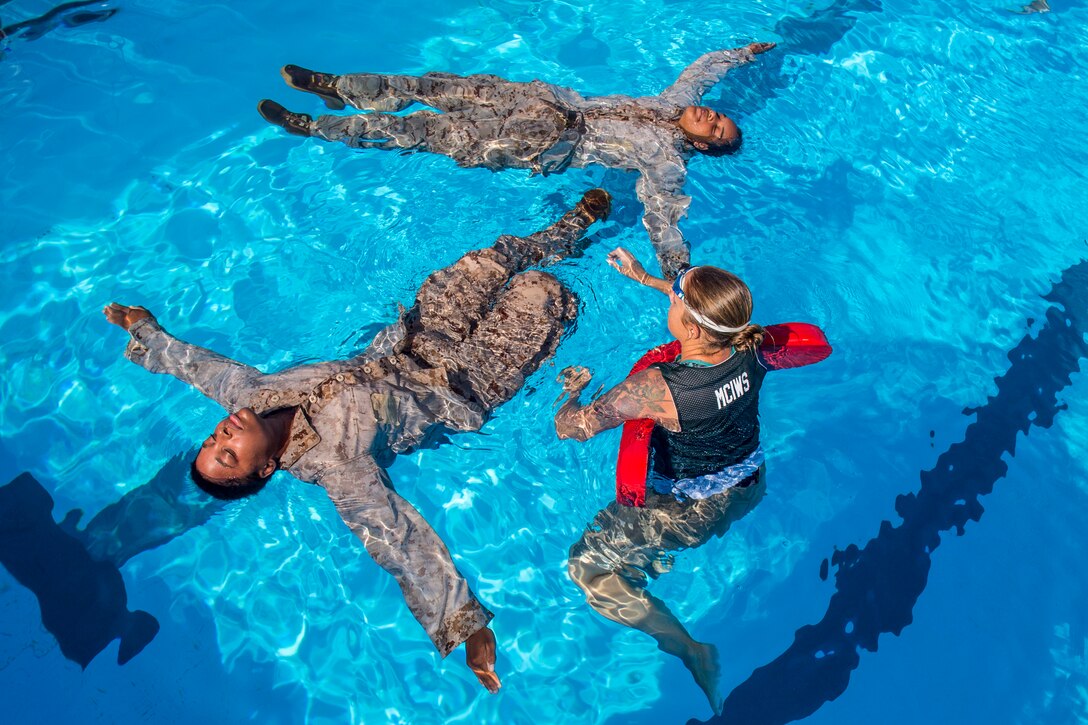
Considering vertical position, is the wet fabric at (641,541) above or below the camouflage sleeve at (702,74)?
below

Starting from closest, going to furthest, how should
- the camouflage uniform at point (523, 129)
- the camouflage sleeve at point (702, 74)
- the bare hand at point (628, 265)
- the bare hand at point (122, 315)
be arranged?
the bare hand at point (122, 315) → the bare hand at point (628, 265) → the camouflage uniform at point (523, 129) → the camouflage sleeve at point (702, 74)

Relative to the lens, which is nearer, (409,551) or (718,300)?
(718,300)

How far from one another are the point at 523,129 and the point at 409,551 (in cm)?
367

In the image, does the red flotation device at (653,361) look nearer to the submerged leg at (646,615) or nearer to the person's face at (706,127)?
the submerged leg at (646,615)

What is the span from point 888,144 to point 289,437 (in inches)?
257

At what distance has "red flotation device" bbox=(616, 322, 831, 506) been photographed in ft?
14.2

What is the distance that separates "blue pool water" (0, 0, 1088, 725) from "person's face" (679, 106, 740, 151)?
0.44 metres

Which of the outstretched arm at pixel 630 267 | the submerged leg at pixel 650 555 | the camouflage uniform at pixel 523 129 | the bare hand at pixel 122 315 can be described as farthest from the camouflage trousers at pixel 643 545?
the bare hand at pixel 122 315

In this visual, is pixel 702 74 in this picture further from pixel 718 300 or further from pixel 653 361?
pixel 718 300

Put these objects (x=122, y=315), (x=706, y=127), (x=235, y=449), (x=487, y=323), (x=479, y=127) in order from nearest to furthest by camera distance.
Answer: (x=235, y=449)
(x=487, y=323)
(x=122, y=315)
(x=479, y=127)
(x=706, y=127)

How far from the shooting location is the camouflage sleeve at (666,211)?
581 cm

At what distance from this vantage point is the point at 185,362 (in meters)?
4.94

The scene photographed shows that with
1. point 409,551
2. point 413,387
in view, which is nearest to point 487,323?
point 413,387

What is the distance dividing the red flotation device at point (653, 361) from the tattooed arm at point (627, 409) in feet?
0.37
